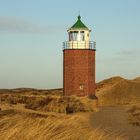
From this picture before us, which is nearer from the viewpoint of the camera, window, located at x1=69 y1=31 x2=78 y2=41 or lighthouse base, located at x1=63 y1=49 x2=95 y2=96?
lighthouse base, located at x1=63 y1=49 x2=95 y2=96

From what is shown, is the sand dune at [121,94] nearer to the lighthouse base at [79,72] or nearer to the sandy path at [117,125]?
the lighthouse base at [79,72]

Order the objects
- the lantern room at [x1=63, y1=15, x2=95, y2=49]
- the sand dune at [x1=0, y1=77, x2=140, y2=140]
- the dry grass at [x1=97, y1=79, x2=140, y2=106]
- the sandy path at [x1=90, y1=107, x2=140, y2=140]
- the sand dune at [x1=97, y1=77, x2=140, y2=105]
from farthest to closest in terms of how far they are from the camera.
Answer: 1. the sand dune at [x1=97, y1=77, x2=140, y2=105]
2. the dry grass at [x1=97, y1=79, x2=140, y2=106]
3. the lantern room at [x1=63, y1=15, x2=95, y2=49]
4. the sandy path at [x1=90, y1=107, x2=140, y2=140]
5. the sand dune at [x1=0, y1=77, x2=140, y2=140]

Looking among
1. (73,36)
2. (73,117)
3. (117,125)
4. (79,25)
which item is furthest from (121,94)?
(73,117)

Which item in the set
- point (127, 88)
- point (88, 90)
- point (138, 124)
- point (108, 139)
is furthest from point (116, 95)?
point (108, 139)

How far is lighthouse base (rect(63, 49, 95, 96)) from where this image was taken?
37.1 meters

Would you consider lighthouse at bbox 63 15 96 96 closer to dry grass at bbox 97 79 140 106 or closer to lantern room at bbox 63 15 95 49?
lantern room at bbox 63 15 95 49

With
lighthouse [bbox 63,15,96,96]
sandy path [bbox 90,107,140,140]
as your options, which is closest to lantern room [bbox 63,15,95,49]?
lighthouse [bbox 63,15,96,96]

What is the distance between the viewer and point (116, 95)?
148ft

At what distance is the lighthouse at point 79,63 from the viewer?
122ft

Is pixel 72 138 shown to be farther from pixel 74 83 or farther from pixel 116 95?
pixel 116 95

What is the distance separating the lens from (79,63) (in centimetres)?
3734

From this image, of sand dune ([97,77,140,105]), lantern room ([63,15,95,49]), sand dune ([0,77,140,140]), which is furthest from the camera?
sand dune ([97,77,140,105])

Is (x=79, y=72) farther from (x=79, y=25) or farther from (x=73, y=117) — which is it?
(x=73, y=117)

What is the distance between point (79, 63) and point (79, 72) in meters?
0.69
